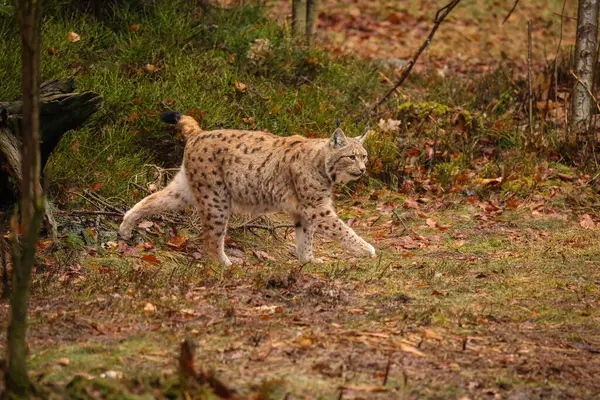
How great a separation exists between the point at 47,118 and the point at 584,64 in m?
6.71

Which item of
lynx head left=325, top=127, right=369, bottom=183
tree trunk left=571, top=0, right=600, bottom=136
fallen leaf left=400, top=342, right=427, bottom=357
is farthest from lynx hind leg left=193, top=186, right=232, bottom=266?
tree trunk left=571, top=0, right=600, bottom=136

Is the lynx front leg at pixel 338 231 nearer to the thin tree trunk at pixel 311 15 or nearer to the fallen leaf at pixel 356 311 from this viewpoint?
the fallen leaf at pixel 356 311

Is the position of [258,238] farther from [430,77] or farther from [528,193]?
[430,77]

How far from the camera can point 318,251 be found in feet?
26.3

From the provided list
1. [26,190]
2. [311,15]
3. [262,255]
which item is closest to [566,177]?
[262,255]

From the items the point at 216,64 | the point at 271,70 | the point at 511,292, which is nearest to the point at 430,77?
the point at 271,70

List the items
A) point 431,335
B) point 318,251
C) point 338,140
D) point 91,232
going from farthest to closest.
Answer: point 318,251 → point 338,140 → point 91,232 → point 431,335

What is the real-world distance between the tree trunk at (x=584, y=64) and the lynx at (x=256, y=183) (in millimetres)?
3938

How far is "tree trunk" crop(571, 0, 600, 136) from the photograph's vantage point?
10.2 meters

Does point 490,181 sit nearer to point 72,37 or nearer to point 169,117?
point 169,117

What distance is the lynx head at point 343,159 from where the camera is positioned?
7.54 m

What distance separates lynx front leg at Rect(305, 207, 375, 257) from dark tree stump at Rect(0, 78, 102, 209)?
6.76ft

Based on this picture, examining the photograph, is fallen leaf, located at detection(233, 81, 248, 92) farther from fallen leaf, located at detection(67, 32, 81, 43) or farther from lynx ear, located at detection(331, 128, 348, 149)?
lynx ear, located at detection(331, 128, 348, 149)

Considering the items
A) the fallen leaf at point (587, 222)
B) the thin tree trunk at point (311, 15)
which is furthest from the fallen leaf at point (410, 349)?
the thin tree trunk at point (311, 15)
